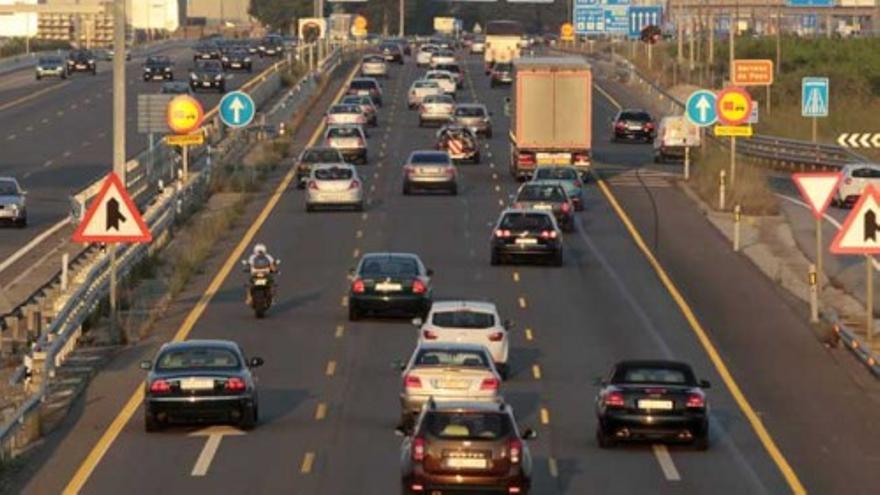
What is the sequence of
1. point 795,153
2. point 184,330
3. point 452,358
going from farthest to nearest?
point 795,153
point 184,330
point 452,358

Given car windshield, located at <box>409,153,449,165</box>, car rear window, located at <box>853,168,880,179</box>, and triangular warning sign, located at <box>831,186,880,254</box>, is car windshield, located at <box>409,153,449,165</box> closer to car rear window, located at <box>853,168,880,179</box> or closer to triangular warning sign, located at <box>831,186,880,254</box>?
car rear window, located at <box>853,168,880,179</box>

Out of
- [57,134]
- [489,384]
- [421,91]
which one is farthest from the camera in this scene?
[421,91]

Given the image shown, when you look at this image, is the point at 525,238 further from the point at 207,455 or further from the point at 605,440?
the point at 207,455

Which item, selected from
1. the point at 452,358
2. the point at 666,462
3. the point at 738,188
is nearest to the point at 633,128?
the point at 738,188

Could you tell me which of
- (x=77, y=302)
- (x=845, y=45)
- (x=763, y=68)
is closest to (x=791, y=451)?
(x=77, y=302)

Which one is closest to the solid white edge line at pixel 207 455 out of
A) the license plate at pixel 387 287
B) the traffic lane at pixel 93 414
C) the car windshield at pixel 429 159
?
the traffic lane at pixel 93 414

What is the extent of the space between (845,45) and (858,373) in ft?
373

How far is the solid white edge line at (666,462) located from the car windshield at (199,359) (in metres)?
5.53

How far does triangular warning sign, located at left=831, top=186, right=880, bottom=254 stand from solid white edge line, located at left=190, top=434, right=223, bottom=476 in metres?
10.6

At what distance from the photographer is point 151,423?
30.7 meters

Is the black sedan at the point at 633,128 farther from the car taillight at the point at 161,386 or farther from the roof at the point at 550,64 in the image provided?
the car taillight at the point at 161,386

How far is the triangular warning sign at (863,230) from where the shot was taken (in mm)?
35750

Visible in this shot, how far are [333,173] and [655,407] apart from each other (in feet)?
116

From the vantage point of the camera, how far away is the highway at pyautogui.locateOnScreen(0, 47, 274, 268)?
6969cm
